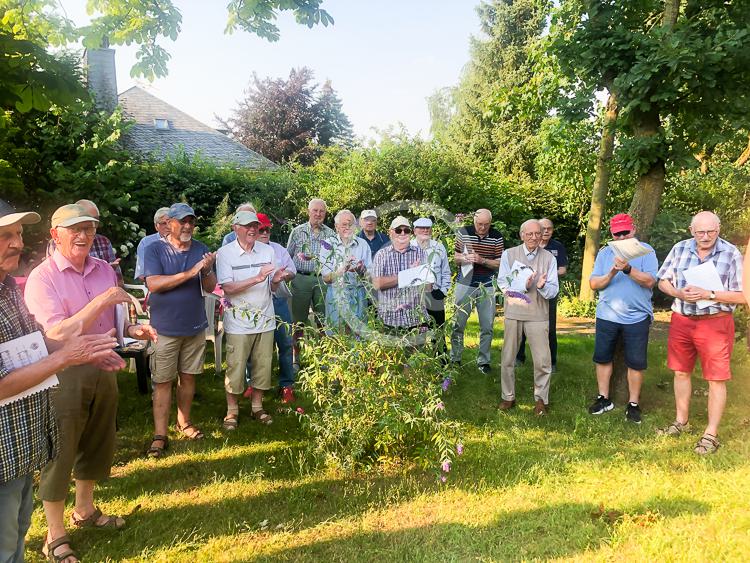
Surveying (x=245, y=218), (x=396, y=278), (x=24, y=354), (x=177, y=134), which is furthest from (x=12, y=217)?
(x=177, y=134)

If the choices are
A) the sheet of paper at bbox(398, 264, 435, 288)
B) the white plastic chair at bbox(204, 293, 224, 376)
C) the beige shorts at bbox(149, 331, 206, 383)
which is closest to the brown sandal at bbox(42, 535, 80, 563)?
the beige shorts at bbox(149, 331, 206, 383)

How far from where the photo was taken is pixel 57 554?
9.38ft

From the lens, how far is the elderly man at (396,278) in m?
4.77

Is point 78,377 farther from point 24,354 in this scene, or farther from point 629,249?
point 629,249

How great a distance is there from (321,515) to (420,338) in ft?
4.97

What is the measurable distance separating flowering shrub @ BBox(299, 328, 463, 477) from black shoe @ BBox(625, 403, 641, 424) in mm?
2147

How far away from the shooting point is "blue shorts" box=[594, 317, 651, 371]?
499 centimetres

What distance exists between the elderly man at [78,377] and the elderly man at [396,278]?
2.29m

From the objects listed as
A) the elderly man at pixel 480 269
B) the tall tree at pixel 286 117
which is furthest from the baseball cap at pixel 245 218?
the tall tree at pixel 286 117

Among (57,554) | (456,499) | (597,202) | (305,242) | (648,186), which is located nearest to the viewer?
(57,554)

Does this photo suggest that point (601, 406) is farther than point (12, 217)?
Yes

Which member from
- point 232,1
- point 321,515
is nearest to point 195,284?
point 321,515

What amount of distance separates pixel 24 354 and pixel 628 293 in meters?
4.87

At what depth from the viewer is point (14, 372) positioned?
6.60ft
